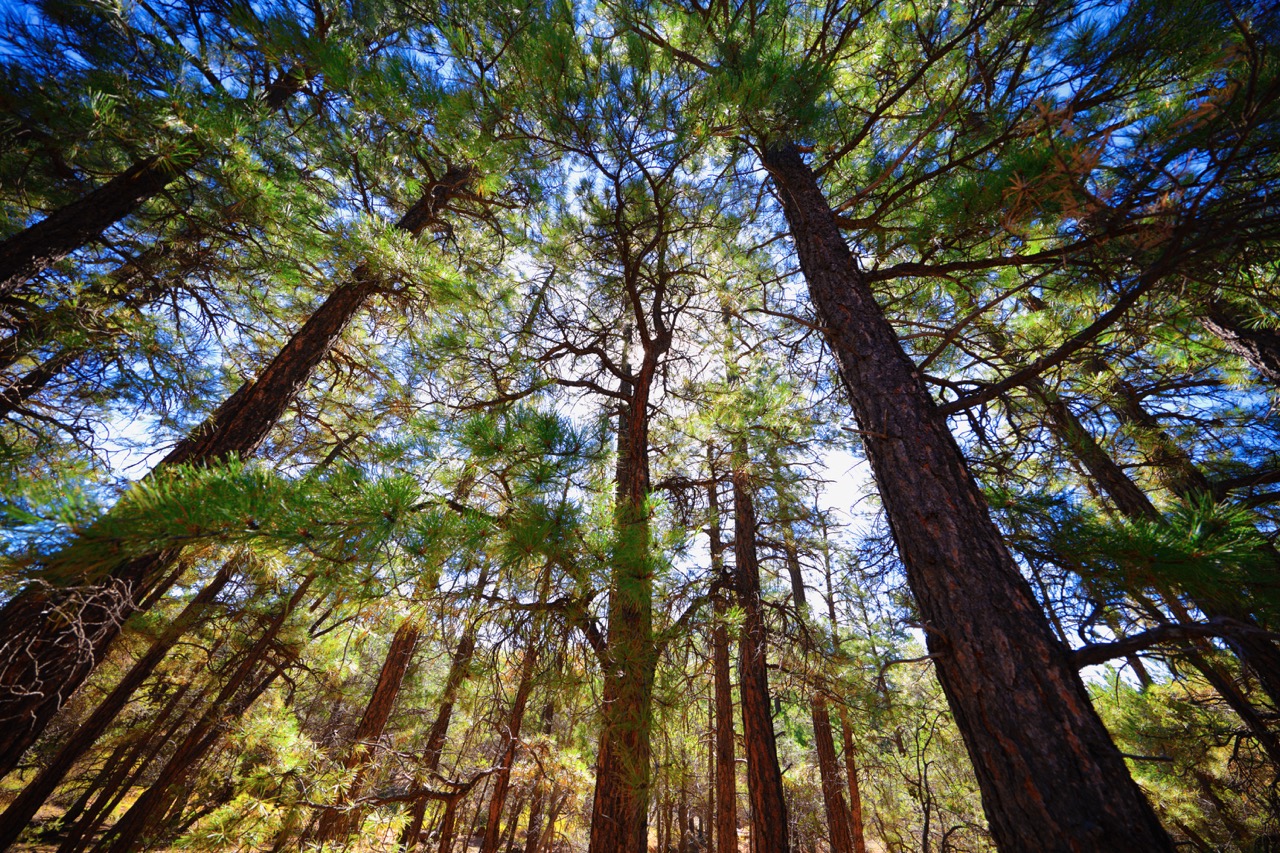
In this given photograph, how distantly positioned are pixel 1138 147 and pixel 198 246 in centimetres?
556

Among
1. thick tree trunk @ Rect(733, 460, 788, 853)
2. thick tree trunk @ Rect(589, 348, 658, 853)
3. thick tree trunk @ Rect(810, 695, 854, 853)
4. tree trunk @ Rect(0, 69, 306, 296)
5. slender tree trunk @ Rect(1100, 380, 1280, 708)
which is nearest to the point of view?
thick tree trunk @ Rect(589, 348, 658, 853)

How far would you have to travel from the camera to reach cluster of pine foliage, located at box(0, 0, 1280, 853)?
1.47m

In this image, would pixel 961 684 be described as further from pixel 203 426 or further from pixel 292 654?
pixel 292 654

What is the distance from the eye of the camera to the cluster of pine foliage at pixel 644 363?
A: 147cm

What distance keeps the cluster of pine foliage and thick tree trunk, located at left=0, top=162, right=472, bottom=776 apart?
3 centimetres

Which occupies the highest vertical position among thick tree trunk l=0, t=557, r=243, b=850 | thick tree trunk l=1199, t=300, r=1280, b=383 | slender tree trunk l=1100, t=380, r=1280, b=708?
thick tree trunk l=1199, t=300, r=1280, b=383

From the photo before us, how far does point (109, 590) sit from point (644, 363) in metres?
2.99

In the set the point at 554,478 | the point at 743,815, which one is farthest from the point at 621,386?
the point at 743,815

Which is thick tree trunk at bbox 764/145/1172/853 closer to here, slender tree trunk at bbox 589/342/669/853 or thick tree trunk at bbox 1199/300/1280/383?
slender tree trunk at bbox 589/342/669/853

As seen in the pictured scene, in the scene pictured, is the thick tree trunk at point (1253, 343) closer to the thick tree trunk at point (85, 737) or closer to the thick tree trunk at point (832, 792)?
the thick tree trunk at point (832, 792)

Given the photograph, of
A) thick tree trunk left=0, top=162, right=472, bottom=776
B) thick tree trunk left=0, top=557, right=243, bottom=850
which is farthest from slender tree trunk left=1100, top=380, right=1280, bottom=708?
thick tree trunk left=0, top=557, right=243, bottom=850

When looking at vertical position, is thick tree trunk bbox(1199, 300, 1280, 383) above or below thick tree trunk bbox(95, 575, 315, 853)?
above

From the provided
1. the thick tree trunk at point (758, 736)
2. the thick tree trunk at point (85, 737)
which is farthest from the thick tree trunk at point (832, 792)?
the thick tree trunk at point (85, 737)

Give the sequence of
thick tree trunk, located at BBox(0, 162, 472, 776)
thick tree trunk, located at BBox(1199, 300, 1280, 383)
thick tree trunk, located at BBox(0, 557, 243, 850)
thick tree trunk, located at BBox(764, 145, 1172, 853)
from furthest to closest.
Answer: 1. thick tree trunk, located at BBox(0, 557, 243, 850)
2. thick tree trunk, located at BBox(1199, 300, 1280, 383)
3. thick tree trunk, located at BBox(0, 162, 472, 776)
4. thick tree trunk, located at BBox(764, 145, 1172, 853)
